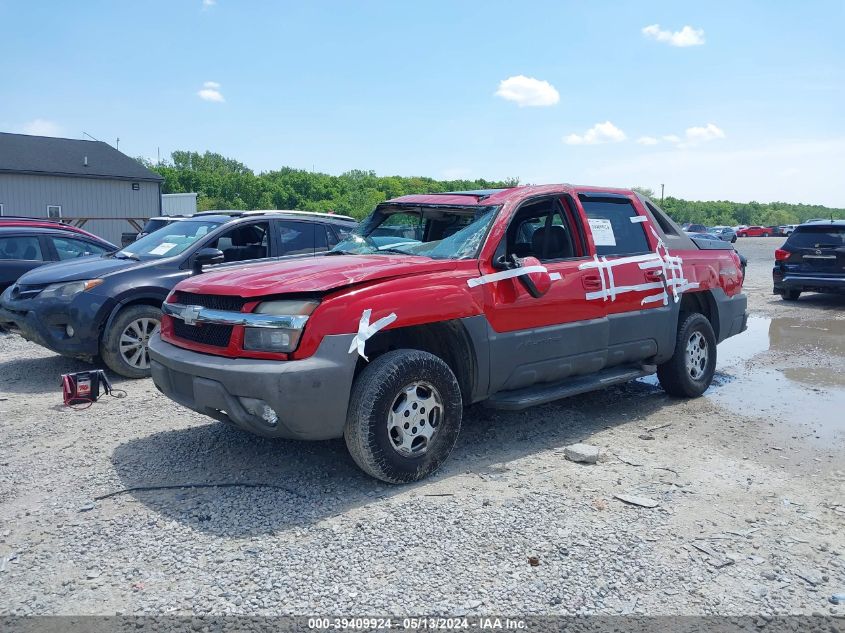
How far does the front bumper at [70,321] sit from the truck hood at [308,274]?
104 inches

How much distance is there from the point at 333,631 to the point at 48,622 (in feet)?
3.98

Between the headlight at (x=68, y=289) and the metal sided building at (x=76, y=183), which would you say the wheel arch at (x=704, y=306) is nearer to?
the headlight at (x=68, y=289)

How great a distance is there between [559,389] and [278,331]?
7.50 ft

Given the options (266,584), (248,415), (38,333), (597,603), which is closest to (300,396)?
(248,415)

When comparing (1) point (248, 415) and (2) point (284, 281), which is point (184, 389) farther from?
(2) point (284, 281)

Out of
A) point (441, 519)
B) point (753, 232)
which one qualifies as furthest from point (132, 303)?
point (753, 232)

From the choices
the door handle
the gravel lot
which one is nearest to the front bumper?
the gravel lot

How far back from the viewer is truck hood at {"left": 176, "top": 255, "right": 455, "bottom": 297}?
14.2 feet

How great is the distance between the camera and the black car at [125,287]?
284 inches

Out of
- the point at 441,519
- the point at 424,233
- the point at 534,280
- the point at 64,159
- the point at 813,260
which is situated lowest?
the point at 441,519

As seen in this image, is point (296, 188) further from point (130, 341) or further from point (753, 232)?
point (130, 341)

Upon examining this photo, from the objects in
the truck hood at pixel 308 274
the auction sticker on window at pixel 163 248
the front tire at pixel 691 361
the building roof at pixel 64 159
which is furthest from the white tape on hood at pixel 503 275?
the building roof at pixel 64 159

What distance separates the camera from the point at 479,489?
4.55 meters

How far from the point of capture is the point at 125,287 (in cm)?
730
